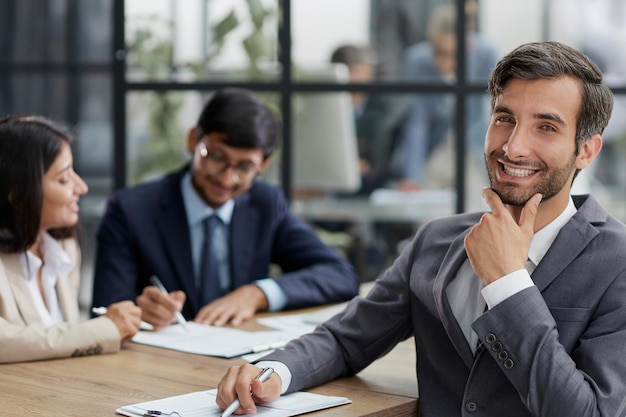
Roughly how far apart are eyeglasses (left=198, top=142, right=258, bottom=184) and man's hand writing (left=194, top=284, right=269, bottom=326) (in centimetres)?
35

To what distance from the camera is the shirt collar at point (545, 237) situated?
211 centimetres

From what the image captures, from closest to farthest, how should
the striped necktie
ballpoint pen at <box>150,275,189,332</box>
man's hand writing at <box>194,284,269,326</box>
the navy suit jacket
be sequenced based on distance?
ballpoint pen at <box>150,275,189,332</box>
man's hand writing at <box>194,284,269,326</box>
the navy suit jacket
the striped necktie

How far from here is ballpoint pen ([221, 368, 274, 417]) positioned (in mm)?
2004

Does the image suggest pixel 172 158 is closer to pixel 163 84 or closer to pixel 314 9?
pixel 163 84

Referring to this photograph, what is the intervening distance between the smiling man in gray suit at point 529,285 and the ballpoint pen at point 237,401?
0.04 ft

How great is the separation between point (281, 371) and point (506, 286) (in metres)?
0.49

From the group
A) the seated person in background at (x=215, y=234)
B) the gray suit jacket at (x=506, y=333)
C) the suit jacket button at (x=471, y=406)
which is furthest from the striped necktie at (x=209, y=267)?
the suit jacket button at (x=471, y=406)

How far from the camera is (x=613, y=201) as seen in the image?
5293 millimetres

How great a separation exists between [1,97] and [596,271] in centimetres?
452

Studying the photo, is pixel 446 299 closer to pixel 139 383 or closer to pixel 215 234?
pixel 139 383

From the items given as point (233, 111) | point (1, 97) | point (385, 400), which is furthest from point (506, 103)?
point (1, 97)

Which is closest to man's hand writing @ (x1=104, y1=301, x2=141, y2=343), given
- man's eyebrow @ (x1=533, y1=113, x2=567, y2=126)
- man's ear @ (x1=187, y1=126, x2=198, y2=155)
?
man's ear @ (x1=187, y1=126, x2=198, y2=155)

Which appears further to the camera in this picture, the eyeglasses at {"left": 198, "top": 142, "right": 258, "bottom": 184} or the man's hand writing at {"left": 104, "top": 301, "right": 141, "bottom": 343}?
the eyeglasses at {"left": 198, "top": 142, "right": 258, "bottom": 184}

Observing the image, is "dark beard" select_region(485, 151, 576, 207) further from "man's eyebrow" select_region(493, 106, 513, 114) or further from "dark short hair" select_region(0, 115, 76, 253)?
"dark short hair" select_region(0, 115, 76, 253)
